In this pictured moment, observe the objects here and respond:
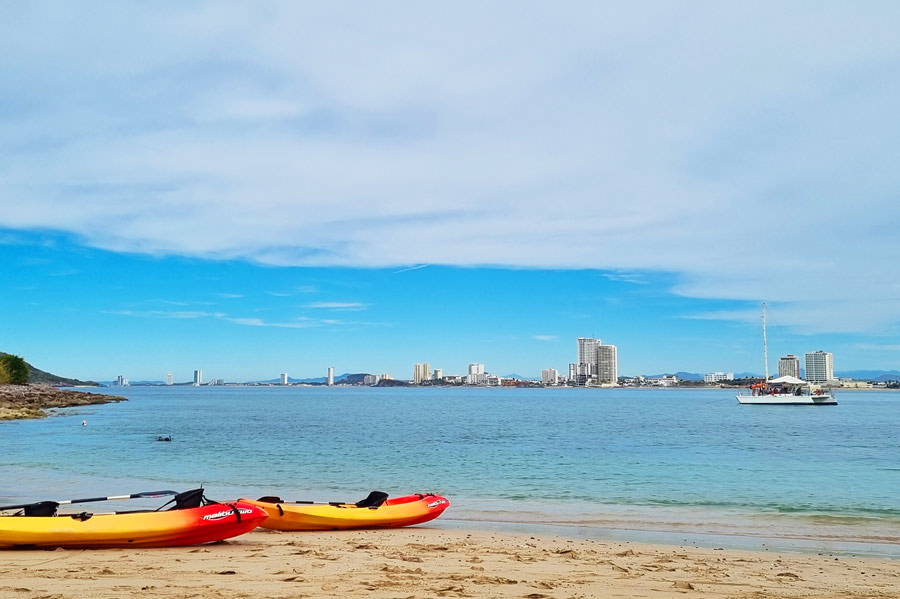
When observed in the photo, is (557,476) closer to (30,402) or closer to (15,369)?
(30,402)

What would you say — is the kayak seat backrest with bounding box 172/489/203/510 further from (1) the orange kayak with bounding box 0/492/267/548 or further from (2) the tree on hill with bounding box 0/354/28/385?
(2) the tree on hill with bounding box 0/354/28/385

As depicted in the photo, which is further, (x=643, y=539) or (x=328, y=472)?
(x=328, y=472)

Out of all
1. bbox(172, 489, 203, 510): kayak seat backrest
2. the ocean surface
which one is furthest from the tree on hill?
bbox(172, 489, 203, 510): kayak seat backrest

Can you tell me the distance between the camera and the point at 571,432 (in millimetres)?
48062

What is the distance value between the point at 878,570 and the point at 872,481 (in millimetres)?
15118

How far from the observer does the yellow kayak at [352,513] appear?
44.9 ft

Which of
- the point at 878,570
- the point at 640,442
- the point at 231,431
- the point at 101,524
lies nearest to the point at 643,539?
the point at 878,570

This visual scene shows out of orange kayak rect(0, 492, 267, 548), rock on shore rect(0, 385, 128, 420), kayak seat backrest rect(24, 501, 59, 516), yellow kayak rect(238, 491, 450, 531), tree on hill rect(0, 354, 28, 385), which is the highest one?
tree on hill rect(0, 354, 28, 385)

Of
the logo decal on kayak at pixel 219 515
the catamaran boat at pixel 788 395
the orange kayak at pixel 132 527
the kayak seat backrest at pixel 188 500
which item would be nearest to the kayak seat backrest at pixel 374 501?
the orange kayak at pixel 132 527

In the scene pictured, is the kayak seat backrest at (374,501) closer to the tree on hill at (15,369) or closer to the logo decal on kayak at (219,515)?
the logo decal on kayak at (219,515)

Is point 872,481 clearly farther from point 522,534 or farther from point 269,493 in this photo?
point 269,493

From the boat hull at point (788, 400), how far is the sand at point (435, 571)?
8679 cm

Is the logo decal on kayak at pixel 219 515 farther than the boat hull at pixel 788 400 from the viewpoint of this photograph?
No

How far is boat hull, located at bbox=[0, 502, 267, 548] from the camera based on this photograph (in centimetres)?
1109
